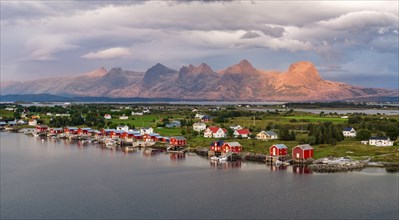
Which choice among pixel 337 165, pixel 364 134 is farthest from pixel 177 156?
pixel 364 134

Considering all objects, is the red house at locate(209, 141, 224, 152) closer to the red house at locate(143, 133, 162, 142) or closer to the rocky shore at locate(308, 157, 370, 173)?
the red house at locate(143, 133, 162, 142)

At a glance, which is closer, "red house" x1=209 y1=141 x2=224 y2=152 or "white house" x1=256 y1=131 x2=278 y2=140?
"red house" x1=209 y1=141 x2=224 y2=152

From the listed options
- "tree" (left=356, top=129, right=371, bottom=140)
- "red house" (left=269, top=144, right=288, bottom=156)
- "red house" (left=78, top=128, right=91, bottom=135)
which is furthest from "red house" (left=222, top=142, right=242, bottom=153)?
"red house" (left=78, top=128, right=91, bottom=135)

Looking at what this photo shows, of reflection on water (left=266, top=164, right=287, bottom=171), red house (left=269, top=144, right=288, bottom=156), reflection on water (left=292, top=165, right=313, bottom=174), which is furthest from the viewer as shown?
red house (left=269, top=144, right=288, bottom=156)

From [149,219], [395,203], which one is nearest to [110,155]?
[149,219]

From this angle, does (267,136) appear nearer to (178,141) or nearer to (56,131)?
(178,141)

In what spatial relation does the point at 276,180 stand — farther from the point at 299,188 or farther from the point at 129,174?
the point at 129,174

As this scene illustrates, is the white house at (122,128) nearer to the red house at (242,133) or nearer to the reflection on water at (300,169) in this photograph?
the red house at (242,133)

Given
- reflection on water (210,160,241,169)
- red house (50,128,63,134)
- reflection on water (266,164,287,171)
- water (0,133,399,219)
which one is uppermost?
red house (50,128,63,134)

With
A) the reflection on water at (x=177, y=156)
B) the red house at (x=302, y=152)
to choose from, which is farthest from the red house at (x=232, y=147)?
the red house at (x=302, y=152)
